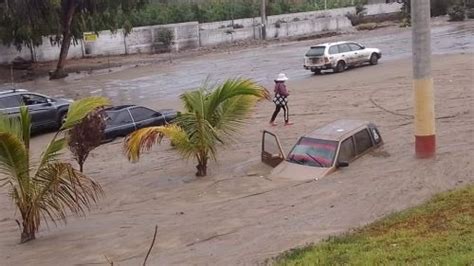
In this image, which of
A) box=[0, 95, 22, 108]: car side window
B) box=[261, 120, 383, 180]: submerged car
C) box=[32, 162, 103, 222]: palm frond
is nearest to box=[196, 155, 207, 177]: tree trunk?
box=[261, 120, 383, 180]: submerged car

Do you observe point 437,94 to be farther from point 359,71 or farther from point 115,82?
point 115,82

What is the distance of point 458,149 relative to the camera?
17750 mm

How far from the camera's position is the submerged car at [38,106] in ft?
80.4

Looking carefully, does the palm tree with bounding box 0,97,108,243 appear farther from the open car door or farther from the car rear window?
the car rear window

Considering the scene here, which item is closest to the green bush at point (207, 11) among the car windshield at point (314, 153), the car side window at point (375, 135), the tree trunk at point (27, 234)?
the car side window at point (375, 135)

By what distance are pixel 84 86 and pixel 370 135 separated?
2761 cm

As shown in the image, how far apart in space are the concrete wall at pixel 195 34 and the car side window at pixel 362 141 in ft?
140

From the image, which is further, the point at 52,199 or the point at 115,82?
the point at 115,82

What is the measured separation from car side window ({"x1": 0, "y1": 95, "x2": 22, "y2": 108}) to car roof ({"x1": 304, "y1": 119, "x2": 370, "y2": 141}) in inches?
461

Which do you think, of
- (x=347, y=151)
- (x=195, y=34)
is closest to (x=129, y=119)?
(x=347, y=151)

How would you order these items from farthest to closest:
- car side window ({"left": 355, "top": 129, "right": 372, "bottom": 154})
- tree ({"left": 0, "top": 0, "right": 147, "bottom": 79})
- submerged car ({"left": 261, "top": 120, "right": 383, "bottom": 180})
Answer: tree ({"left": 0, "top": 0, "right": 147, "bottom": 79})
car side window ({"left": 355, "top": 129, "right": 372, "bottom": 154})
submerged car ({"left": 261, "top": 120, "right": 383, "bottom": 180})

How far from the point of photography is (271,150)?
17.7 meters

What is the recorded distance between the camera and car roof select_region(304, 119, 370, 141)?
1592 centimetres

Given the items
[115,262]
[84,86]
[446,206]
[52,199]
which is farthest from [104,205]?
[84,86]
